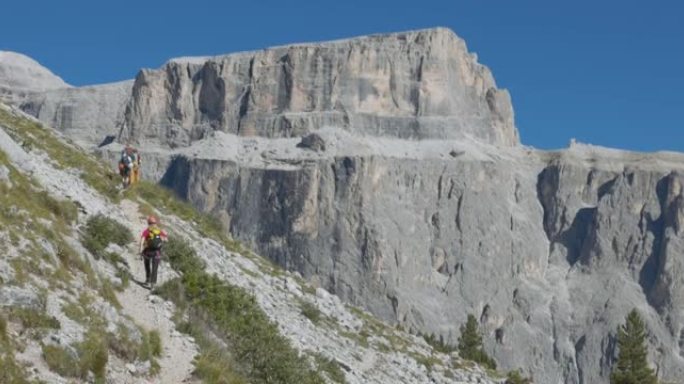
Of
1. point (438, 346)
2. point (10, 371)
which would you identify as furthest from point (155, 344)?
point (438, 346)

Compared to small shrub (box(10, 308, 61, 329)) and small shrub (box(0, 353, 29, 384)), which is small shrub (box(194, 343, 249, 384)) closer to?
small shrub (box(10, 308, 61, 329))

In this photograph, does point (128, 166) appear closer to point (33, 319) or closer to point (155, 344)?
point (155, 344)

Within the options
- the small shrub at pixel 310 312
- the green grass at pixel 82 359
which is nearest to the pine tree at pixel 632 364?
the small shrub at pixel 310 312

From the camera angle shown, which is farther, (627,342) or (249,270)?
(627,342)

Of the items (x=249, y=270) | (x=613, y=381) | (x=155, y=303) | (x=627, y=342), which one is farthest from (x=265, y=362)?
(x=627, y=342)

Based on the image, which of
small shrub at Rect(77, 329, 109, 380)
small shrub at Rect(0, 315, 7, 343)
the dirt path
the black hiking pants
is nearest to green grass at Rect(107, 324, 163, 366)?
the dirt path

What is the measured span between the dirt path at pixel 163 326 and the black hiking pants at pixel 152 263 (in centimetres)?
25

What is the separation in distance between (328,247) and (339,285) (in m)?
8.56

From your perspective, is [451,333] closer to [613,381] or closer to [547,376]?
[547,376]

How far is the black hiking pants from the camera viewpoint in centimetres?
2141

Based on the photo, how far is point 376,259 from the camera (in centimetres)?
18988

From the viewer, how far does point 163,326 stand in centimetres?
1995

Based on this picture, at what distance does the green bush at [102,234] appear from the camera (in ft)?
70.7

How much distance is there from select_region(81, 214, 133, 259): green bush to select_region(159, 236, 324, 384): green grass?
55.3 inches
